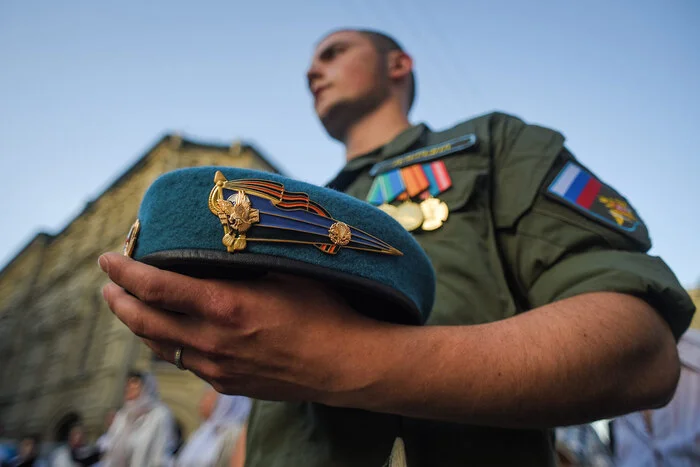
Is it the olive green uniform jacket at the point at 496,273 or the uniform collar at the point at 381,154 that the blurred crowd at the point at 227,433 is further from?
the uniform collar at the point at 381,154

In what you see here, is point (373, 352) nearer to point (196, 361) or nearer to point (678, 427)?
point (196, 361)

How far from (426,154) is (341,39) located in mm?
865

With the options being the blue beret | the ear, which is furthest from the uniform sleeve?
the ear

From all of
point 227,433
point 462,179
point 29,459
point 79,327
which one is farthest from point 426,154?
point 79,327

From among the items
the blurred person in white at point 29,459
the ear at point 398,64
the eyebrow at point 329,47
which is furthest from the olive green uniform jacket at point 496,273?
the blurred person in white at point 29,459

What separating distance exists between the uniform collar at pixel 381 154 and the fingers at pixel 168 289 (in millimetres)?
976

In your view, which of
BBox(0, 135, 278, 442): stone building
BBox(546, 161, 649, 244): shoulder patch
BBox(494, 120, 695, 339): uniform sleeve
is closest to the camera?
BBox(494, 120, 695, 339): uniform sleeve

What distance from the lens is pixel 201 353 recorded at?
73 cm

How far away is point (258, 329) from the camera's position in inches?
26.9

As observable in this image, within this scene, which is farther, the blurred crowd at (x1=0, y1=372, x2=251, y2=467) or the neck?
the blurred crowd at (x1=0, y1=372, x2=251, y2=467)

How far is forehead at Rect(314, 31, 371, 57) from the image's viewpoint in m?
1.97

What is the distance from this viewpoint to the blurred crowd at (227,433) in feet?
9.29

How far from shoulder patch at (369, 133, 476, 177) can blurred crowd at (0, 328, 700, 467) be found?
3.12 ft

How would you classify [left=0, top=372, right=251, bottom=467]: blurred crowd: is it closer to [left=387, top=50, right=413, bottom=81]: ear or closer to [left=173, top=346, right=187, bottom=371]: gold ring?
[left=387, top=50, right=413, bottom=81]: ear
